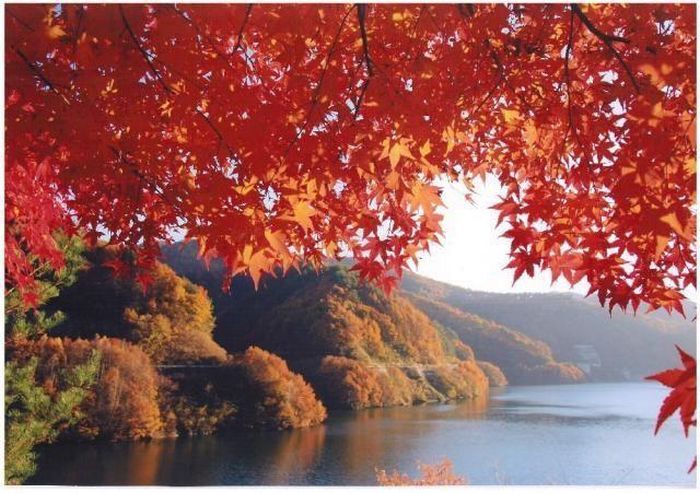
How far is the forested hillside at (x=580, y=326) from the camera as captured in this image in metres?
9.27

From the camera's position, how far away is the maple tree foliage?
50.6 inches

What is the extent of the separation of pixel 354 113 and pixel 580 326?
9.30 m

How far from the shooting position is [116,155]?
152cm

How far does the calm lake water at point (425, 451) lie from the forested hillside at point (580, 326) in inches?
27.5

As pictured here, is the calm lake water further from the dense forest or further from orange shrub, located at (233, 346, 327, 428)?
the dense forest

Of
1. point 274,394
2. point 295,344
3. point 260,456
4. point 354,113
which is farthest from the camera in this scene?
point 295,344

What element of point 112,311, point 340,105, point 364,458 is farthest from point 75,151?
point 112,311

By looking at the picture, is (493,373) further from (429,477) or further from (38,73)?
(38,73)

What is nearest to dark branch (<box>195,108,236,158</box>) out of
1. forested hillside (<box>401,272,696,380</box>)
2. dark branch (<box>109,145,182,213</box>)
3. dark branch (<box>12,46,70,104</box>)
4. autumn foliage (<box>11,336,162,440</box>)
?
dark branch (<box>109,145,182,213</box>)

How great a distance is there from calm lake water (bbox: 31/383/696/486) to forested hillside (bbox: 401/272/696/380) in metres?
0.70

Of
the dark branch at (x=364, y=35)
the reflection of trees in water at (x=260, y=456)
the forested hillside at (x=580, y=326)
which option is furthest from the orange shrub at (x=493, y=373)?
the dark branch at (x=364, y=35)

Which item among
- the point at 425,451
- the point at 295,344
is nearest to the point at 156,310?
the point at 295,344

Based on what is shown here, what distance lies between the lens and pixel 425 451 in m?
7.68

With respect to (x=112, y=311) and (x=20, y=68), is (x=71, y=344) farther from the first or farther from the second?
(x=20, y=68)
